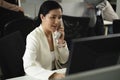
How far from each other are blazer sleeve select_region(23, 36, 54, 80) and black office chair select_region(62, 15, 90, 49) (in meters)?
1.05

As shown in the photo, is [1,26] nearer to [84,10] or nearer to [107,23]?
[84,10]

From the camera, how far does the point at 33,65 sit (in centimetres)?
184

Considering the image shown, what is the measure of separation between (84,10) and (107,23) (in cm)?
48

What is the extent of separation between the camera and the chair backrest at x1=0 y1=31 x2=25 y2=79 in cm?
195

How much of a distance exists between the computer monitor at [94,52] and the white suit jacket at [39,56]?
1.95 feet

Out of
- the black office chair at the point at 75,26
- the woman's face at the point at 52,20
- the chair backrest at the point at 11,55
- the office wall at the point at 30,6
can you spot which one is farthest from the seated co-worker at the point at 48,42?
the office wall at the point at 30,6

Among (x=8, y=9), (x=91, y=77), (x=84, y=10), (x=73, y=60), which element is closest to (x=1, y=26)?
(x=8, y=9)

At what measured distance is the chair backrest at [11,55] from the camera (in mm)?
1953

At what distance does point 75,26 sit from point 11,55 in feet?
3.90

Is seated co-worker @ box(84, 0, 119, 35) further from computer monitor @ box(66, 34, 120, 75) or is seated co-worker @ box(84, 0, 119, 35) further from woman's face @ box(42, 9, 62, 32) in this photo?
computer monitor @ box(66, 34, 120, 75)

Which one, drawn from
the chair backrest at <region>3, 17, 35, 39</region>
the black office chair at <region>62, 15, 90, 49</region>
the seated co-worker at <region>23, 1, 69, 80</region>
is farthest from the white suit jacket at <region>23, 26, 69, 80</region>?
the black office chair at <region>62, 15, 90, 49</region>

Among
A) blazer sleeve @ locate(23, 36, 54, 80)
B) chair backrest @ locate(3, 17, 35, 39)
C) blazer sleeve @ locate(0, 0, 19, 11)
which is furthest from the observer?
blazer sleeve @ locate(0, 0, 19, 11)

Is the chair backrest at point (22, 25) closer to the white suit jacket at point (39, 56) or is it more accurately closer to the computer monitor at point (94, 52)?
the white suit jacket at point (39, 56)

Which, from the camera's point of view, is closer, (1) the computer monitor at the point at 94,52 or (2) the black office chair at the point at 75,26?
(1) the computer monitor at the point at 94,52
